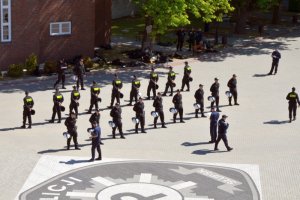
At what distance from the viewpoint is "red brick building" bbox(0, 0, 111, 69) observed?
128ft

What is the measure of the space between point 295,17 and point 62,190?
4517 cm

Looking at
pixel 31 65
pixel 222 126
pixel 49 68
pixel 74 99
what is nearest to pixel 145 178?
pixel 222 126

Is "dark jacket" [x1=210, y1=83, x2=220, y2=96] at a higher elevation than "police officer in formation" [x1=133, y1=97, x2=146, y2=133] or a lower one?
higher

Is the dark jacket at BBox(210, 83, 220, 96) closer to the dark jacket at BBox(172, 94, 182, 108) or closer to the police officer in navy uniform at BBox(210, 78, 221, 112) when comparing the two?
the police officer in navy uniform at BBox(210, 78, 221, 112)

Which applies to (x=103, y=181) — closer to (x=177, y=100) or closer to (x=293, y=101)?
(x=177, y=100)

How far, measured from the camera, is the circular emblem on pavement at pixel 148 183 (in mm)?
21828

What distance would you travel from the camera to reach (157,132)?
2906 centimetres

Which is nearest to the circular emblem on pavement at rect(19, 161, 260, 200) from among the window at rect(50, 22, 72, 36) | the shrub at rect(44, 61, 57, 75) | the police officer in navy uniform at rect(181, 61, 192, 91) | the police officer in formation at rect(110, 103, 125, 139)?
the police officer in formation at rect(110, 103, 125, 139)

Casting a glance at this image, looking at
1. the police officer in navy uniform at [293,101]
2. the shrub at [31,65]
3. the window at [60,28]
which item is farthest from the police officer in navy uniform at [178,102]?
the window at [60,28]

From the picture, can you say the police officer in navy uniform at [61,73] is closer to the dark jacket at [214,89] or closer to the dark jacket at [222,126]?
the dark jacket at [214,89]

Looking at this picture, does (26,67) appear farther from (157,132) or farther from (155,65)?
(157,132)

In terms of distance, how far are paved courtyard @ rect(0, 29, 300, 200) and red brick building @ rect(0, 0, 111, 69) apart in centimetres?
304

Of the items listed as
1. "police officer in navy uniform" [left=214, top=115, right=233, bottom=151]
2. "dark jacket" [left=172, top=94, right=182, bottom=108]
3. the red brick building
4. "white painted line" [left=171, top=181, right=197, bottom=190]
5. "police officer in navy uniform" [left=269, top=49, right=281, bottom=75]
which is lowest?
"white painted line" [left=171, top=181, right=197, bottom=190]

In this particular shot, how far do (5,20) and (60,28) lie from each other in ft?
14.1
